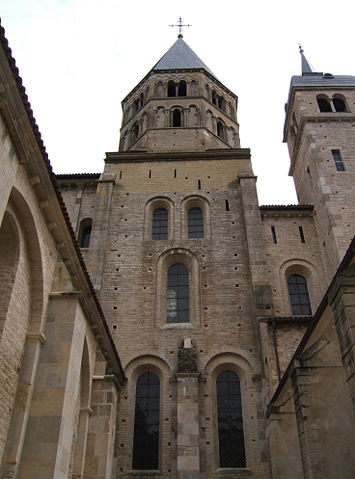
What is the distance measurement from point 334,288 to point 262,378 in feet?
25.9

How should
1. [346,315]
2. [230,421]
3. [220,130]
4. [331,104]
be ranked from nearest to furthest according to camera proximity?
[346,315]
[230,421]
[331,104]
[220,130]

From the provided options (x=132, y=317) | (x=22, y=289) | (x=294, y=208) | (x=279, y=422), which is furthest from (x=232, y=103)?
(x=22, y=289)

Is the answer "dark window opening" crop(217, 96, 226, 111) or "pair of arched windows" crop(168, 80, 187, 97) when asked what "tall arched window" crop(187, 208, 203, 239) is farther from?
"dark window opening" crop(217, 96, 226, 111)

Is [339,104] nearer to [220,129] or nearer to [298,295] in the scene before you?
[220,129]

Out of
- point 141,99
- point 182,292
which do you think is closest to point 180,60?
point 141,99

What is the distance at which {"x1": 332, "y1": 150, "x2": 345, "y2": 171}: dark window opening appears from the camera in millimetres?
22547

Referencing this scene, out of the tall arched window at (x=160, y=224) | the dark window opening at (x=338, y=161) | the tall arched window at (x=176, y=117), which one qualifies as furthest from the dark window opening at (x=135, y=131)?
the dark window opening at (x=338, y=161)

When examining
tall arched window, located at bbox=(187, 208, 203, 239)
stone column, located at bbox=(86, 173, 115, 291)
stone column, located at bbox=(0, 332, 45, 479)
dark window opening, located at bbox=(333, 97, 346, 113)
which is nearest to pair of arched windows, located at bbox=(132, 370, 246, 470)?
stone column, located at bbox=(86, 173, 115, 291)

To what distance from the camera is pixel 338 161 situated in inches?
901

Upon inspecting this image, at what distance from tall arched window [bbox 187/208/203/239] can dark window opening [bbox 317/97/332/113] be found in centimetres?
1026

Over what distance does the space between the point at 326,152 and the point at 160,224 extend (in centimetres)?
893

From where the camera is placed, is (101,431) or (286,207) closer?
(101,431)

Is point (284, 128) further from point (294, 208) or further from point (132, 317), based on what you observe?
point (132, 317)

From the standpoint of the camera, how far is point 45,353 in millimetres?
10375
